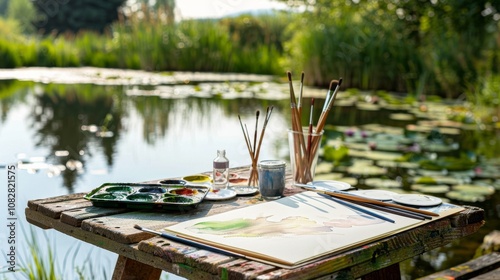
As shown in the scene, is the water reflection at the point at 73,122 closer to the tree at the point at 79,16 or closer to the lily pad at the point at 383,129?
the lily pad at the point at 383,129

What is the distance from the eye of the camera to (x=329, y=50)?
26.0ft

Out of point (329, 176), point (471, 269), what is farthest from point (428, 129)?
point (471, 269)

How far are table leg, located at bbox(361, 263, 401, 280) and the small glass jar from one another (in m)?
0.25

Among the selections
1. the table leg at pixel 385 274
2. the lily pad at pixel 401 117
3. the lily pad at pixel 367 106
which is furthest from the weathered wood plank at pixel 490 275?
the lily pad at pixel 367 106

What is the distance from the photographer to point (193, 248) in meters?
1.14

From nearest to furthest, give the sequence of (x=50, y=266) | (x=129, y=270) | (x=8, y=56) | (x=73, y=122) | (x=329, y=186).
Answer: (x=129, y=270) < (x=329, y=186) < (x=50, y=266) < (x=73, y=122) < (x=8, y=56)

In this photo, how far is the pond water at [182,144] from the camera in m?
2.76

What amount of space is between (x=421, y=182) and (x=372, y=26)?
18.1 ft

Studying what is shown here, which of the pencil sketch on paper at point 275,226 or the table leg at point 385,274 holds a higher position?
the pencil sketch on paper at point 275,226

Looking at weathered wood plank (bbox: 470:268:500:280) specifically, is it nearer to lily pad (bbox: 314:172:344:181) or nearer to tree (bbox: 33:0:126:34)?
lily pad (bbox: 314:172:344:181)

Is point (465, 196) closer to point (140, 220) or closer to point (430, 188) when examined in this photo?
point (430, 188)

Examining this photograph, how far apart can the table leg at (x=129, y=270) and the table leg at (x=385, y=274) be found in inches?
17.7

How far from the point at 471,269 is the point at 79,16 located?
19.3 m

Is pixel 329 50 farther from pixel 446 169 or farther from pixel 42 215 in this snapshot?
pixel 42 215
